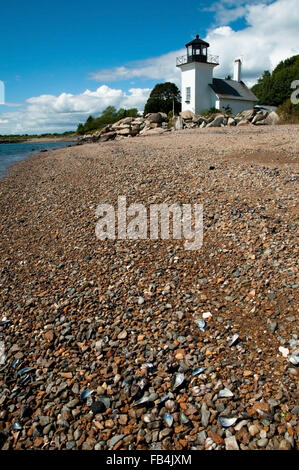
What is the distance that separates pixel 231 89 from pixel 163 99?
530 inches

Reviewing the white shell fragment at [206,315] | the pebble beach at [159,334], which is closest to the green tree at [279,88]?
the pebble beach at [159,334]

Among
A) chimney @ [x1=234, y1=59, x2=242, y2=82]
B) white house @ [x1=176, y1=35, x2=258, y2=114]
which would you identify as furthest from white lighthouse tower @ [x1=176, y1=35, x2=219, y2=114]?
chimney @ [x1=234, y1=59, x2=242, y2=82]

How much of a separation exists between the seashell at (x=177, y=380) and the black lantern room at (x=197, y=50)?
4436cm

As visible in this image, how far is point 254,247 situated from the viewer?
547cm

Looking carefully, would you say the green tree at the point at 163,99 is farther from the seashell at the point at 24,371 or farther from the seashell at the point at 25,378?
the seashell at the point at 25,378

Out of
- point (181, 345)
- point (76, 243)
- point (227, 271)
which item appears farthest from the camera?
point (76, 243)

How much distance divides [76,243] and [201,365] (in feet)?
13.8

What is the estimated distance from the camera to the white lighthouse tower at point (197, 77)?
4069 cm

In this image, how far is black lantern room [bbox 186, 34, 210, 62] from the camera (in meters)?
40.5

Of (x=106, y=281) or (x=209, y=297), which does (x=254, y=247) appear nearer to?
(x=209, y=297)

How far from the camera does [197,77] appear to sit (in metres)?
40.8

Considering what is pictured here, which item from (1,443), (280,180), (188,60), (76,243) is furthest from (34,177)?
(188,60)

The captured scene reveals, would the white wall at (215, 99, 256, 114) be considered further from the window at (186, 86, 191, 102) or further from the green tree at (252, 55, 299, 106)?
the green tree at (252, 55, 299, 106)

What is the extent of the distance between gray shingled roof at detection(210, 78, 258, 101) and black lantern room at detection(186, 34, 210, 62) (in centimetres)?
369
